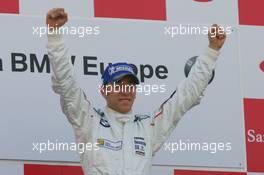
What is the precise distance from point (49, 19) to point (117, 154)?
1.49ft

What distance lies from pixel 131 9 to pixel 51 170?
65cm

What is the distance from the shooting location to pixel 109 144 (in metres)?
3.62

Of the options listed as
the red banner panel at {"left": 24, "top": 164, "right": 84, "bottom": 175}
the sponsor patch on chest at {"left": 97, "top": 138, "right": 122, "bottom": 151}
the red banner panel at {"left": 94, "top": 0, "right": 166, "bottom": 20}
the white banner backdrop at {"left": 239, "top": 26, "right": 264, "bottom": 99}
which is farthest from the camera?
the white banner backdrop at {"left": 239, "top": 26, "right": 264, "bottom": 99}

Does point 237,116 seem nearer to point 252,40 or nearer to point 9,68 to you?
→ point 252,40

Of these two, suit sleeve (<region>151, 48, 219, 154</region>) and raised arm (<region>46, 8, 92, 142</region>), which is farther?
suit sleeve (<region>151, 48, 219, 154</region>)

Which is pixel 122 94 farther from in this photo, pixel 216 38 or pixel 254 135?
pixel 254 135

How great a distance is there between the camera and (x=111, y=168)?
356 cm

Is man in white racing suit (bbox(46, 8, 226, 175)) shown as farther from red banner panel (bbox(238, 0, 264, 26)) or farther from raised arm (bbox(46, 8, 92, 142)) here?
red banner panel (bbox(238, 0, 264, 26))

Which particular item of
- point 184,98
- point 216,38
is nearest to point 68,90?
point 184,98

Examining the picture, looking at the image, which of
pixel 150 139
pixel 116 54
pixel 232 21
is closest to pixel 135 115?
pixel 150 139

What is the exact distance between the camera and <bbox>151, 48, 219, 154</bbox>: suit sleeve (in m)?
3.71

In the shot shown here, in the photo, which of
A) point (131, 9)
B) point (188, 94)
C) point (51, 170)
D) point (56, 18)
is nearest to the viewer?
point (56, 18)

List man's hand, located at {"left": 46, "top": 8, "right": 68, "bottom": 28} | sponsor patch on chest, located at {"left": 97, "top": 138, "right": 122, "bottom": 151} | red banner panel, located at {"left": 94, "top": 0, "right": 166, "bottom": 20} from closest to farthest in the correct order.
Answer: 1. man's hand, located at {"left": 46, "top": 8, "right": 68, "bottom": 28}
2. sponsor patch on chest, located at {"left": 97, "top": 138, "right": 122, "bottom": 151}
3. red banner panel, located at {"left": 94, "top": 0, "right": 166, "bottom": 20}

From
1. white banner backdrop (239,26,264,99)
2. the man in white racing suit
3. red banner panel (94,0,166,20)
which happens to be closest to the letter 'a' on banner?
red banner panel (94,0,166,20)
